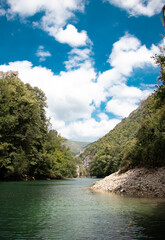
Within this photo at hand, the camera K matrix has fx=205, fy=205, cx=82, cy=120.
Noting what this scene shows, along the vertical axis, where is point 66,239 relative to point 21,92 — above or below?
below

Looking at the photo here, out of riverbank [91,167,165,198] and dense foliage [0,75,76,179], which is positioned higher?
dense foliage [0,75,76,179]

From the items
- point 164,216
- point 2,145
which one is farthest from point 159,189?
point 2,145

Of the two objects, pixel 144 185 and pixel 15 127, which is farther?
pixel 15 127

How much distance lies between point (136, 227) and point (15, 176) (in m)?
35.9

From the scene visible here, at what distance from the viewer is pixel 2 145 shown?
34.6 m

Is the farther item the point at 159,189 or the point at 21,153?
the point at 21,153

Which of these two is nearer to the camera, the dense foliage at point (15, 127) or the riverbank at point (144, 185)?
the riverbank at point (144, 185)

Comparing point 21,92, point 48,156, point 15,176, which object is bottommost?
point 15,176

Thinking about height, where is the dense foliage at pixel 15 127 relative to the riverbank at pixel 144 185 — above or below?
above

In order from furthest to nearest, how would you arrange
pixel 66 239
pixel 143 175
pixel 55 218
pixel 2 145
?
pixel 2 145, pixel 143 175, pixel 55 218, pixel 66 239

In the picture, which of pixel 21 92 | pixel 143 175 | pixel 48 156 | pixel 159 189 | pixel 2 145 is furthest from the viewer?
pixel 48 156

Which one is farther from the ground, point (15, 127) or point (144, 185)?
point (15, 127)

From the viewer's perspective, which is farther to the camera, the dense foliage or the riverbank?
the dense foliage

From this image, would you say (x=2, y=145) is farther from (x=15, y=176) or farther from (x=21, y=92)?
(x=21, y=92)
